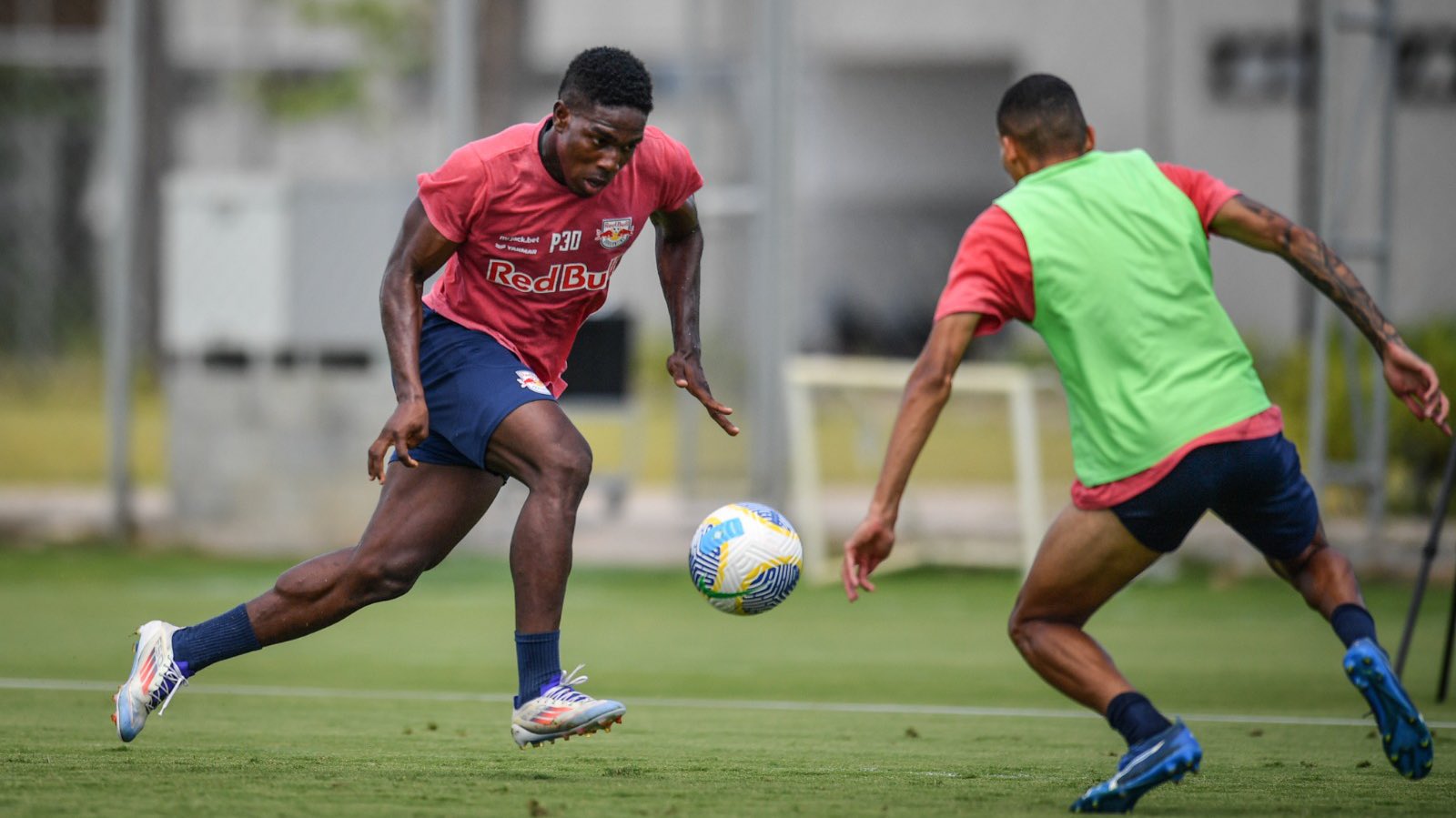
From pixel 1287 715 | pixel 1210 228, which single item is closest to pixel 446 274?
pixel 1210 228

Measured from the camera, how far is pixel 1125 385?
5113 mm

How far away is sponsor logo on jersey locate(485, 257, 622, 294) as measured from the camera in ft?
19.5

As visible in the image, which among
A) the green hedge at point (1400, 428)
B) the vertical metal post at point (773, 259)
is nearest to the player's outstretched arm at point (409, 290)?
the vertical metal post at point (773, 259)

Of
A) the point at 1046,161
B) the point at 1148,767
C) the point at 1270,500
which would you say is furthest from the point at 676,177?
the point at 1148,767

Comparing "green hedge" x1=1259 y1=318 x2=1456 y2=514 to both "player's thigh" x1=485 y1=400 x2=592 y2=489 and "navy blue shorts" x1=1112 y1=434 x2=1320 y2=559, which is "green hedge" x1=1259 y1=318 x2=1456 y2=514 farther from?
"player's thigh" x1=485 y1=400 x2=592 y2=489

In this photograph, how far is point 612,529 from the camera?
578 inches

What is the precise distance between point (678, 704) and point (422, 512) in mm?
2364

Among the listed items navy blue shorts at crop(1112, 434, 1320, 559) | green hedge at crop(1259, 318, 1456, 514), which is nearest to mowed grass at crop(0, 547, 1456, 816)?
navy blue shorts at crop(1112, 434, 1320, 559)

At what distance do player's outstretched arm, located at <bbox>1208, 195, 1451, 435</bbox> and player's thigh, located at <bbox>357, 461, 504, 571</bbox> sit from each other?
8.04ft

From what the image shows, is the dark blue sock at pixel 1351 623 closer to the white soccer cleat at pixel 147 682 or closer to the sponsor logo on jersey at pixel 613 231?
the sponsor logo on jersey at pixel 613 231

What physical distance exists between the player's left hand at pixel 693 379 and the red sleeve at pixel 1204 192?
5.70ft

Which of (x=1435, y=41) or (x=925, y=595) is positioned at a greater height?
(x=1435, y=41)

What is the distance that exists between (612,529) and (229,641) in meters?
8.79

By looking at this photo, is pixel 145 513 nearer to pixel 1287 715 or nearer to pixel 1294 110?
pixel 1287 715
